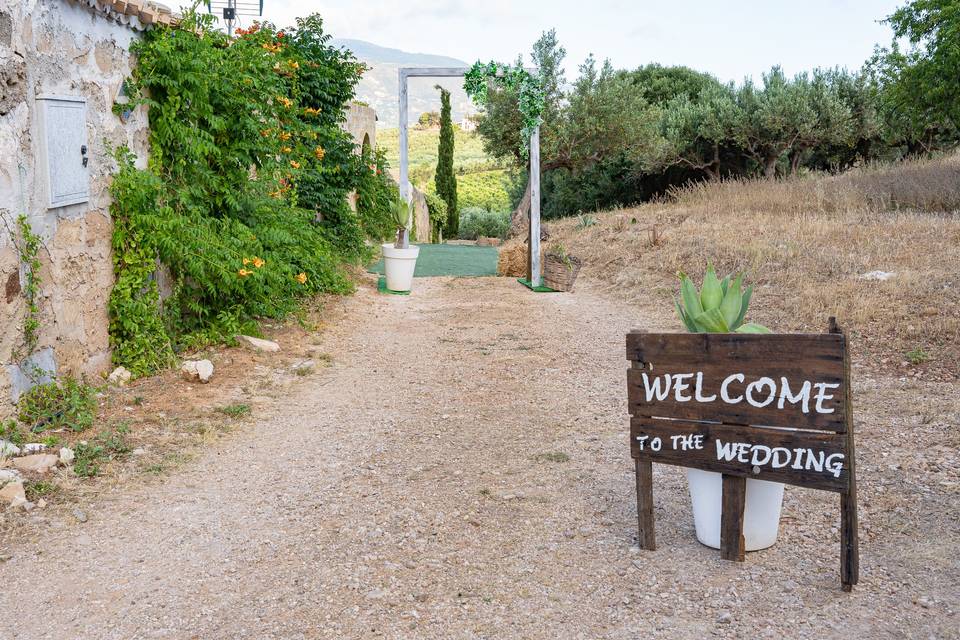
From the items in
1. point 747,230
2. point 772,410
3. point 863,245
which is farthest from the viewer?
point 747,230

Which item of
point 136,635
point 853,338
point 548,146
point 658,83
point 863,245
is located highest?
point 658,83

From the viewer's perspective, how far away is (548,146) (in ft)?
61.9

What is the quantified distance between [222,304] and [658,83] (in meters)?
20.9

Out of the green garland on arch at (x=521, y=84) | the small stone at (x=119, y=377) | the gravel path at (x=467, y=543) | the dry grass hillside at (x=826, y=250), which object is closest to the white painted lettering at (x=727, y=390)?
the gravel path at (x=467, y=543)

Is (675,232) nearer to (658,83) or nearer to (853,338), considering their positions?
(853,338)

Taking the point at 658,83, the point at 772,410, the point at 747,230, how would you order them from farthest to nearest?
1. the point at 658,83
2. the point at 747,230
3. the point at 772,410

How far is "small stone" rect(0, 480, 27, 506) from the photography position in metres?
3.86

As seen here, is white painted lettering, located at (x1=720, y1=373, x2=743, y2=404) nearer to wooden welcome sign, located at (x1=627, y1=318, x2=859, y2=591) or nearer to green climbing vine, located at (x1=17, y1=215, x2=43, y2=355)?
wooden welcome sign, located at (x1=627, y1=318, x2=859, y2=591)

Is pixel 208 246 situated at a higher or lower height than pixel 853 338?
higher

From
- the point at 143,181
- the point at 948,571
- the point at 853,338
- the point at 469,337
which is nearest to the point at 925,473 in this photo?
the point at 948,571

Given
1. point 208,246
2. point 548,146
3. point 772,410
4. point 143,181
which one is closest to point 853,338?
point 772,410

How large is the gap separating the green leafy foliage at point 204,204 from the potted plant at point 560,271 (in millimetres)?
3260

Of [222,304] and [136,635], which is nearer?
[136,635]

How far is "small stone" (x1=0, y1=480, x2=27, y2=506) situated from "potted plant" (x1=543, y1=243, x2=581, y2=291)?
7.71 meters
